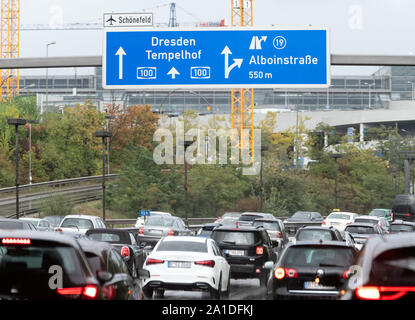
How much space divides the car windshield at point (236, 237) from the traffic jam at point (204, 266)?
3 centimetres

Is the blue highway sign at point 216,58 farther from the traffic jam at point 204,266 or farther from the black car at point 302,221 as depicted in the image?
the black car at point 302,221

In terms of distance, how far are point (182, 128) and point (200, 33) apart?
229 feet

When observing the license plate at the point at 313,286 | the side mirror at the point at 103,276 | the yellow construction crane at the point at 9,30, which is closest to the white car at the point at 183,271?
the license plate at the point at 313,286

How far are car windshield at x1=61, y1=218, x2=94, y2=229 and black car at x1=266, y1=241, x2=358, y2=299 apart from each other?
69.4 ft

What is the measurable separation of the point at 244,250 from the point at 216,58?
5.66 metres

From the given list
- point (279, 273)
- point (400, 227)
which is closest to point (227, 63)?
point (279, 273)

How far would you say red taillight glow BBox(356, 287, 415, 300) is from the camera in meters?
8.51

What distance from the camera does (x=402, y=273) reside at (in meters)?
8.71

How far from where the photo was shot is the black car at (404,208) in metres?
69.9

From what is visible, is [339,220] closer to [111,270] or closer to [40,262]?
[111,270]

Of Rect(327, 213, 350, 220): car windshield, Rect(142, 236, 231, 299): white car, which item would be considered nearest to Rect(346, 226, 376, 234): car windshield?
Rect(142, 236, 231, 299): white car
